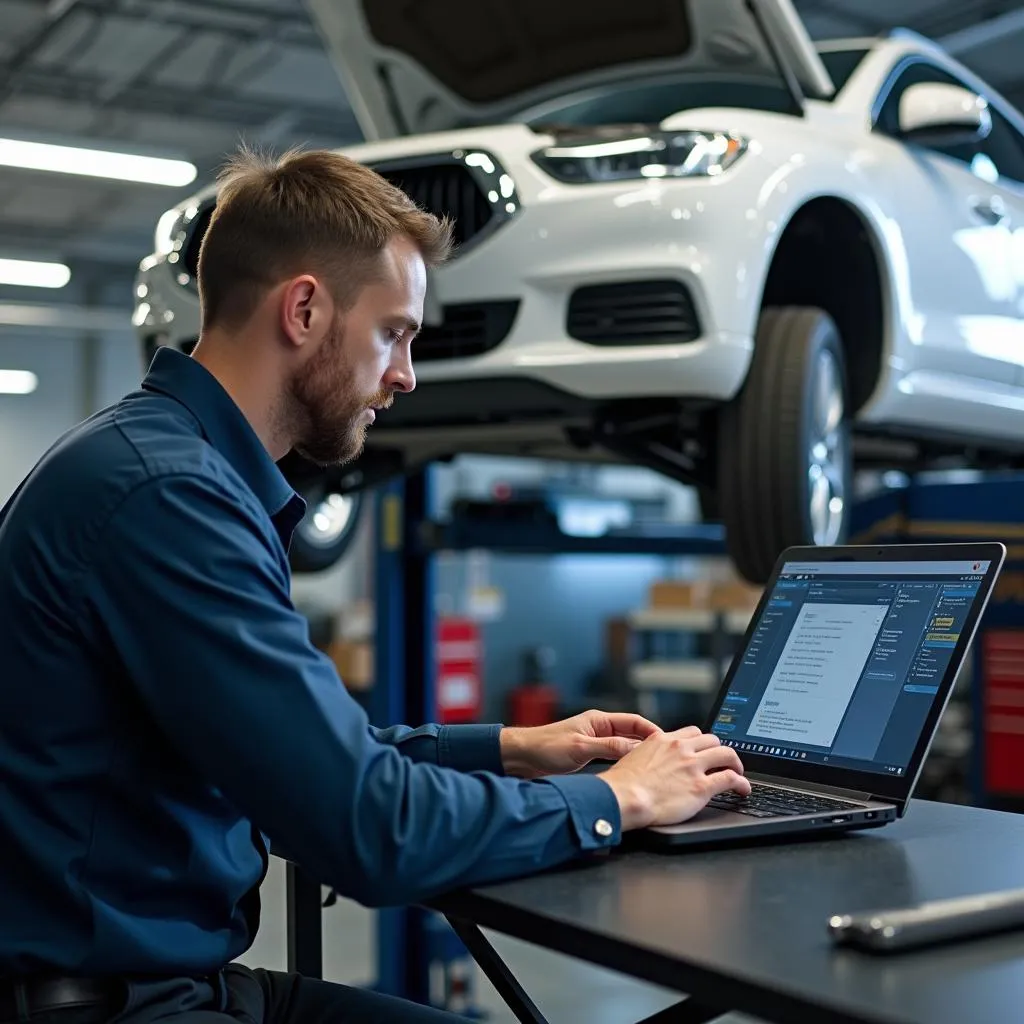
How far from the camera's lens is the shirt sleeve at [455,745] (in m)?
1.50

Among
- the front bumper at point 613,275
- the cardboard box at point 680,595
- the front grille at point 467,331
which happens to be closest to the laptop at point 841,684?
the front bumper at point 613,275

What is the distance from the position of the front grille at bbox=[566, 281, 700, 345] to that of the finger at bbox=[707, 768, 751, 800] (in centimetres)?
174

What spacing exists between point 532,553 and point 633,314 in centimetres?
114

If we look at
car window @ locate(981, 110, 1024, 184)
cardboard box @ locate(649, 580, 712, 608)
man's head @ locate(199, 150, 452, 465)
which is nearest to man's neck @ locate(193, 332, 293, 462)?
man's head @ locate(199, 150, 452, 465)

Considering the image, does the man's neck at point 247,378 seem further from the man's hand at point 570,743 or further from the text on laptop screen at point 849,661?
the text on laptop screen at point 849,661

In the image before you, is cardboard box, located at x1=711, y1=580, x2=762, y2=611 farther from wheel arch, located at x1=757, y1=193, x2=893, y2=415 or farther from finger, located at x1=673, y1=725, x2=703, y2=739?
finger, located at x1=673, y1=725, x2=703, y2=739

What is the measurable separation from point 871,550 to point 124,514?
2.65 feet

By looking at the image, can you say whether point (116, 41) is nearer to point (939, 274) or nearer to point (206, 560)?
point (939, 274)

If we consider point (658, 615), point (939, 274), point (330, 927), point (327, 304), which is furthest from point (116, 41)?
point (327, 304)

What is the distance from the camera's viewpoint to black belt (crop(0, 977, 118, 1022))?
115 centimetres

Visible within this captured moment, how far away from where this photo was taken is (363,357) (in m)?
1.38

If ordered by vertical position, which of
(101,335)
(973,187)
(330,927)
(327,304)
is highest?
(101,335)

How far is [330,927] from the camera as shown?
5289 mm

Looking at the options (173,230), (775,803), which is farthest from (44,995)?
(173,230)
